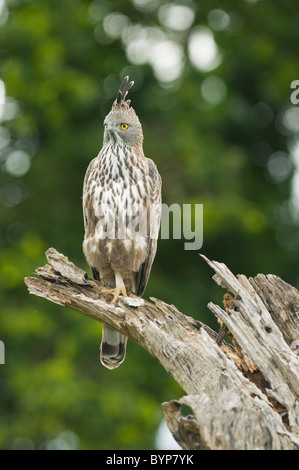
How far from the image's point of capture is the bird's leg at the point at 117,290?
590 cm

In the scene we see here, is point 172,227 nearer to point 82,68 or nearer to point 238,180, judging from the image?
point 238,180

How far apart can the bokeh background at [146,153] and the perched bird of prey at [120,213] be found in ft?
14.9

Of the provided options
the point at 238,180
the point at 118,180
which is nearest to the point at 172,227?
the point at 238,180

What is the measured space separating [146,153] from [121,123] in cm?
537

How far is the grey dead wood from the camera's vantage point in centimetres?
398

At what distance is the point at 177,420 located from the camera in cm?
404

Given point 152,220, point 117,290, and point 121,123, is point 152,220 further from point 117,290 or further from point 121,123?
point 121,123

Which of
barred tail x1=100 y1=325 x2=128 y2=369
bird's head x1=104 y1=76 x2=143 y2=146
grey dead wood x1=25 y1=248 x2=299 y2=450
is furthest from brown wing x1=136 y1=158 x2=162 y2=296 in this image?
grey dead wood x1=25 y1=248 x2=299 y2=450

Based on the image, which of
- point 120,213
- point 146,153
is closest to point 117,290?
point 120,213

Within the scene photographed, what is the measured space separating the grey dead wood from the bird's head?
1.35 m

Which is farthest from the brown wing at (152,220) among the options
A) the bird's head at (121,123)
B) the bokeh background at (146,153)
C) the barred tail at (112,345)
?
the bokeh background at (146,153)

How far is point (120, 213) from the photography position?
6.08 metres
